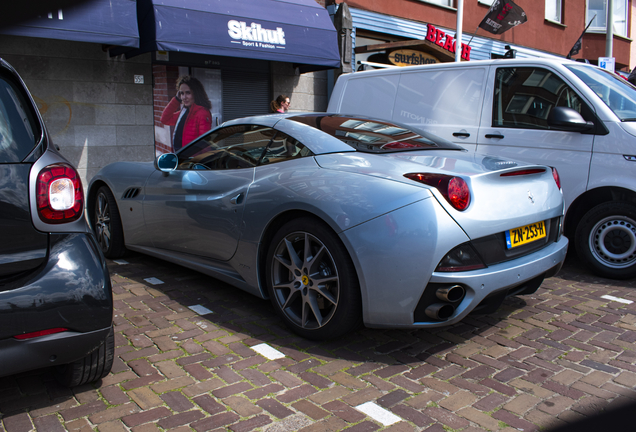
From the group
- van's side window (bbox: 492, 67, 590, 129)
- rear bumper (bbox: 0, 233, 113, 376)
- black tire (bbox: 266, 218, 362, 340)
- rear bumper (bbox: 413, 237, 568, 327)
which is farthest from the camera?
van's side window (bbox: 492, 67, 590, 129)

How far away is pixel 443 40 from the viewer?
13680 mm

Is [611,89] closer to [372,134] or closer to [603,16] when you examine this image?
[372,134]

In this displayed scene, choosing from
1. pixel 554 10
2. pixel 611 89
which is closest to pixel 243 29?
pixel 611 89

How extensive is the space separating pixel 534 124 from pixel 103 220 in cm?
420

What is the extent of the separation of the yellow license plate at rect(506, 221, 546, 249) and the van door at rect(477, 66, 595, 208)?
1775mm

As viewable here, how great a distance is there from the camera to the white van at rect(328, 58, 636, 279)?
464 cm

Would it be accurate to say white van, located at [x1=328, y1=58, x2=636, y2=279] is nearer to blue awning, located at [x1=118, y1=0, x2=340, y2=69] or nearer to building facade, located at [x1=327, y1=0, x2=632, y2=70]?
A: building facade, located at [x1=327, y1=0, x2=632, y2=70]

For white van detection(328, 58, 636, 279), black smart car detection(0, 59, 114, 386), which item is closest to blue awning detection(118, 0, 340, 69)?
white van detection(328, 58, 636, 279)

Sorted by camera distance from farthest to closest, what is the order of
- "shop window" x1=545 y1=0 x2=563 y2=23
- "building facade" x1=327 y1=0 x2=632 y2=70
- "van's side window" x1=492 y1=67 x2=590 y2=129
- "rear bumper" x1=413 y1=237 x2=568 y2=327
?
1. "shop window" x1=545 y1=0 x2=563 y2=23
2. "building facade" x1=327 y1=0 x2=632 y2=70
3. "van's side window" x1=492 y1=67 x2=590 y2=129
4. "rear bumper" x1=413 y1=237 x2=568 y2=327

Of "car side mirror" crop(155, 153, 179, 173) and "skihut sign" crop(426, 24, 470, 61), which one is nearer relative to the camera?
"car side mirror" crop(155, 153, 179, 173)

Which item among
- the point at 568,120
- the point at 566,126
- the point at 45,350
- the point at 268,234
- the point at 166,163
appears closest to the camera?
the point at 45,350

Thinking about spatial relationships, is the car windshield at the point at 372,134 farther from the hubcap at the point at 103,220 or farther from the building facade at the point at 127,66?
the building facade at the point at 127,66

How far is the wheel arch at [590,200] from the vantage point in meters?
4.68

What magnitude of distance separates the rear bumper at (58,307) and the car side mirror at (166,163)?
196 cm
